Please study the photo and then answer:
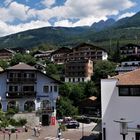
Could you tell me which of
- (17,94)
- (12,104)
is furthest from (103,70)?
(12,104)

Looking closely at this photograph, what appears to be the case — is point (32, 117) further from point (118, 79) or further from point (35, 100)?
point (118, 79)

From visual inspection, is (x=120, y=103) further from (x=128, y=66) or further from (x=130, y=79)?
(x=128, y=66)

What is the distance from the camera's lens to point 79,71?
116625 mm

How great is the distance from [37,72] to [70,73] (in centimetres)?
5475

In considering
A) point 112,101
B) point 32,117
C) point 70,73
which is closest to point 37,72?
point 32,117

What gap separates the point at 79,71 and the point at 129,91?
87.8m

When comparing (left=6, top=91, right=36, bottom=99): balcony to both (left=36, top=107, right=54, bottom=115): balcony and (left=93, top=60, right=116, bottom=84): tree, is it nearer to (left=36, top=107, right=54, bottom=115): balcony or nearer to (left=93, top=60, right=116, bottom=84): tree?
(left=36, top=107, right=54, bottom=115): balcony

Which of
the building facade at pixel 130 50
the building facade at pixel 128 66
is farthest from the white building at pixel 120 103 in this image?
the building facade at pixel 130 50

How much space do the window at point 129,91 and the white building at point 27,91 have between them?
1298 inches

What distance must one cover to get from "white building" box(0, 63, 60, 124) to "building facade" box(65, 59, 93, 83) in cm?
5215

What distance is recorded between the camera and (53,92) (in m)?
64.0

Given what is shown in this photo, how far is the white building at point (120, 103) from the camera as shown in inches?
1117

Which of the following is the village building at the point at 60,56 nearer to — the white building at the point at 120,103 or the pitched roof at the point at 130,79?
the pitched roof at the point at 130,79

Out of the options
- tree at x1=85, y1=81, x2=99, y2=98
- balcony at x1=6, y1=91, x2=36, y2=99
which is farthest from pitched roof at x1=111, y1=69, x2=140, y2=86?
tree at x1=85, y1=81, x2=99, y2=98
